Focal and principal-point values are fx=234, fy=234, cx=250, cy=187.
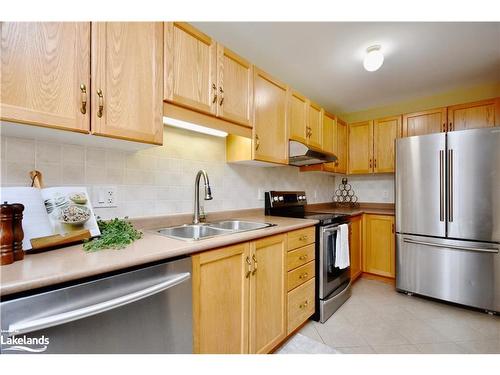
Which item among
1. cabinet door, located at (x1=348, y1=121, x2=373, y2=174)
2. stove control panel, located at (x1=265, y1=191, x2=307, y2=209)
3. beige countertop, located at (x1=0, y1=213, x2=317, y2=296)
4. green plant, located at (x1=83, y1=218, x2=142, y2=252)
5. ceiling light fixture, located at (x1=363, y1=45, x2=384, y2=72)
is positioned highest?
ceiling light fixture, located at (x1=363, y1=45, x2=384, y2=72)

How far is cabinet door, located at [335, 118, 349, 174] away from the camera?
3152mm

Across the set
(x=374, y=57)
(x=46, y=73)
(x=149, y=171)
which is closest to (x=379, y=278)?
→ (x=374, y=57)

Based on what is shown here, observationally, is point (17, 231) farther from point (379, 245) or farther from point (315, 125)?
point (379, 245)

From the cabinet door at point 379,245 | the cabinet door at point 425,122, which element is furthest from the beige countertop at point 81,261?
the cabinet door at point 425,122

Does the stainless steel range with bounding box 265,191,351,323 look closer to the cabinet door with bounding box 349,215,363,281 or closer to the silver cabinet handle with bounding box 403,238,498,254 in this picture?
the cabinet door with bounding box 349,215,363,281

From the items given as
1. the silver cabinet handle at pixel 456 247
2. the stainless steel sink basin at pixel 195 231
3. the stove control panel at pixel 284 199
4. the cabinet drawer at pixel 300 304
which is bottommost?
the cabinet drawer at pixel 300 304

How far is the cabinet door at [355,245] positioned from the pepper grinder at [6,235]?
2.79m

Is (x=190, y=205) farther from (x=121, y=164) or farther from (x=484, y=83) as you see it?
(x=484, y=83)

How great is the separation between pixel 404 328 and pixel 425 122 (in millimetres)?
2295

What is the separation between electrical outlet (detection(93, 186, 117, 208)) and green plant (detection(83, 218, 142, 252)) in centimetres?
19

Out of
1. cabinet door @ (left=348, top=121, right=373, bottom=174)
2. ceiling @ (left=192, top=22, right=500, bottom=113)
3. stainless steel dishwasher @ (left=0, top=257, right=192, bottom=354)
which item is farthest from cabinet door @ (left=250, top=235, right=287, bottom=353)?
cabinet door @ (left=348, top=121, right=373, bottom=174)

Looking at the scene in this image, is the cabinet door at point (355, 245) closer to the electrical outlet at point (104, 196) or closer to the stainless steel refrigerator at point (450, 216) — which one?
the stainless steel refrigerator at point (450, 216)

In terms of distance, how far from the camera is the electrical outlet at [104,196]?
1.34 m

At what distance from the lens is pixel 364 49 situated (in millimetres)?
1991
